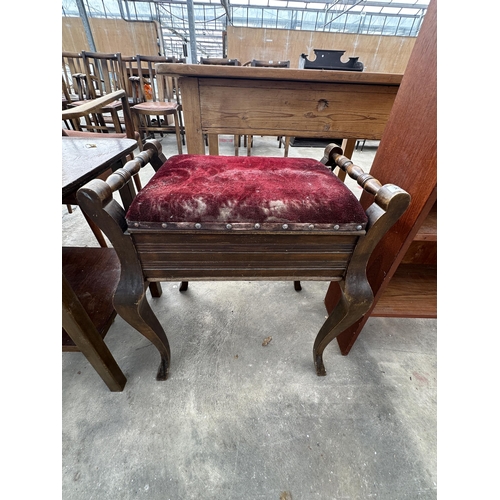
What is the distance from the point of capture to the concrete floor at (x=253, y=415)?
736mm

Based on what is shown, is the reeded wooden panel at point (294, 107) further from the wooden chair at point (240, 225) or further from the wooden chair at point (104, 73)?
the wooden chair at point (104, 73)

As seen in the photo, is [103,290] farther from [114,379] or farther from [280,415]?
[280,415]

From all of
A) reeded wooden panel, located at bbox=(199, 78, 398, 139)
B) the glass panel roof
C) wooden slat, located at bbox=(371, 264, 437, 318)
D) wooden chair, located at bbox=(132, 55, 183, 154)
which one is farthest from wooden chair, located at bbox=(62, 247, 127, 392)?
the glass panel roof

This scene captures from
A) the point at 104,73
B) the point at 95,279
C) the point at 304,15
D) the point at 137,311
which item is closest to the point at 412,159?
the point at 137,311

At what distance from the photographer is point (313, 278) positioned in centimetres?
72

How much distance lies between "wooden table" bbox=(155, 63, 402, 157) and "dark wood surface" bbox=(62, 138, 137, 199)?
1.36 ft

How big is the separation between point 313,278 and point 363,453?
62 centimetres

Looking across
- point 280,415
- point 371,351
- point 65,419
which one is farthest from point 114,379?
point 371,351

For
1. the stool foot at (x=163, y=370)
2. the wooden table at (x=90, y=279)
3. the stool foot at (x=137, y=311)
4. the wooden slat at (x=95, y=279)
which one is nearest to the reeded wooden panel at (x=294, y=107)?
the wooden table at (x=90, y=279)

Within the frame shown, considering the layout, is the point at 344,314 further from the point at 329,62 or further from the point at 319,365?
the point at 329,62

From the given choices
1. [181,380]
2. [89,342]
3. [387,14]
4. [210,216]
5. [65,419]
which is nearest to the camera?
[210,216]

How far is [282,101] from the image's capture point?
119 cm

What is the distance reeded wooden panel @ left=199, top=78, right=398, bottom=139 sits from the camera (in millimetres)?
1148

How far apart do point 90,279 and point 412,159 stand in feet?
4.05
